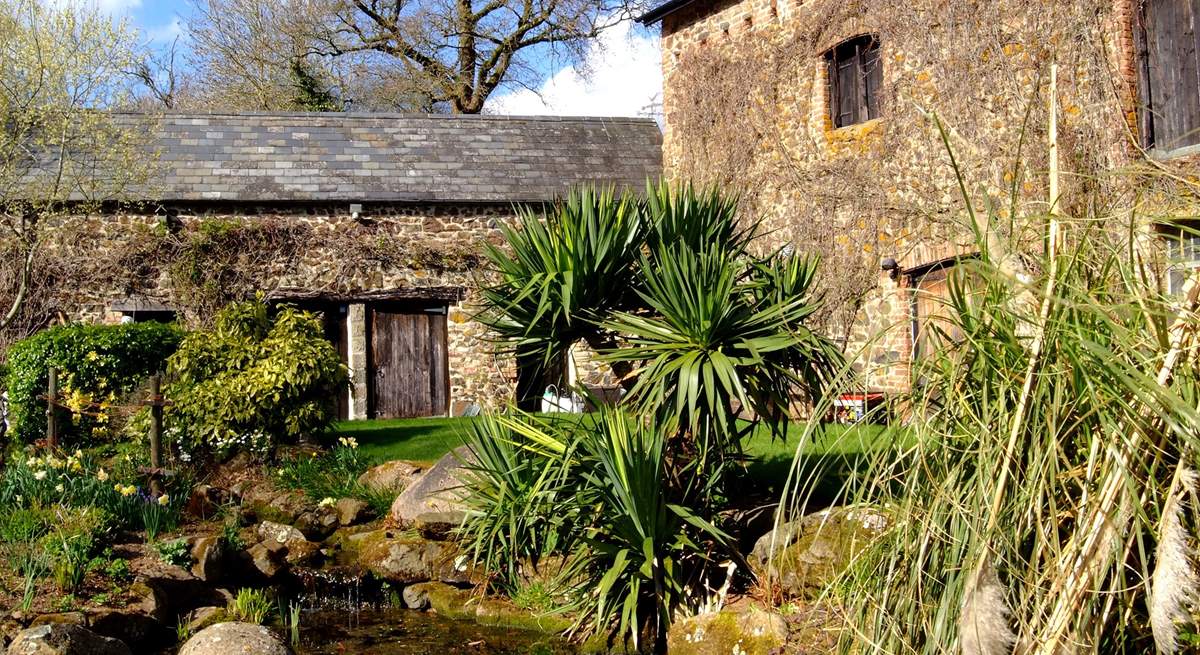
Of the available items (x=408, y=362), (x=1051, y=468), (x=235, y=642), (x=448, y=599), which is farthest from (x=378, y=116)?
(x=1051, y=468)

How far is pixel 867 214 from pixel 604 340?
657cm

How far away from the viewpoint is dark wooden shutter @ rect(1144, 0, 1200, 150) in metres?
9.34

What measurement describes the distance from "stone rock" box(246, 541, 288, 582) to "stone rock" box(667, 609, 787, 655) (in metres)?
3.47

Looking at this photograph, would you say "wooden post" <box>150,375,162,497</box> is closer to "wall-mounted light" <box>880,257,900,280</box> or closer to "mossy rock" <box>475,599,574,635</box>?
"mossy rock" <box>475,599,574,635</box>

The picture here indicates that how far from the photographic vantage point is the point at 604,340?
751cm


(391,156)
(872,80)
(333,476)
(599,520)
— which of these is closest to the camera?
(599,520)

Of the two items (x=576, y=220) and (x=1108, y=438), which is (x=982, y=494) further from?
(x=576, y=220)

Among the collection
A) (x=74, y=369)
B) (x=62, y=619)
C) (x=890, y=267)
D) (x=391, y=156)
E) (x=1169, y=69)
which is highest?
(x=391, y=156)

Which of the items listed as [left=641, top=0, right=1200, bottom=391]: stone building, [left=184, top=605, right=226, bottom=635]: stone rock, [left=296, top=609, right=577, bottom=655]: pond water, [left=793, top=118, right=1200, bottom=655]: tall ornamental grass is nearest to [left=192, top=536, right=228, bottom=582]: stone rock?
[left=184, top=605, right=226, bottom=635]: stone rock

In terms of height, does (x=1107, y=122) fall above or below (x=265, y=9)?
below

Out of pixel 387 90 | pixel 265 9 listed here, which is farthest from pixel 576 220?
pixel 265 9

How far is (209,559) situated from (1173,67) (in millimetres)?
9083

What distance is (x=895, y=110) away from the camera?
41.0ft

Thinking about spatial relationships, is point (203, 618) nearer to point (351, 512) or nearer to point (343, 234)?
point (351, 512)
